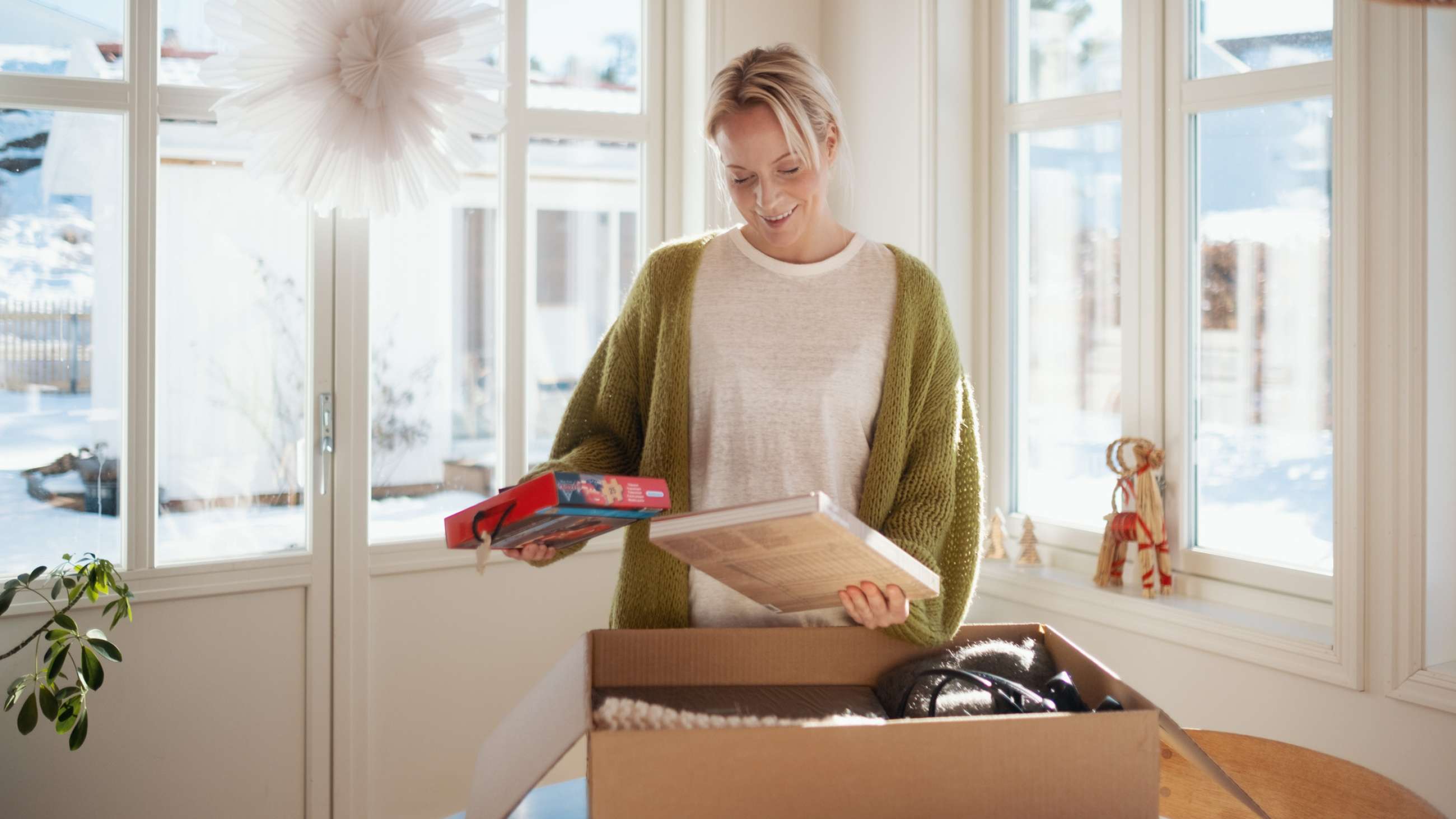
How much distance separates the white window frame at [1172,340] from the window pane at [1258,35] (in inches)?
1.1

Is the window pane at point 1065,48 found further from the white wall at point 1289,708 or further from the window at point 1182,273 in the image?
the white wall at point 1289,708

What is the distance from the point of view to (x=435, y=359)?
270 cm

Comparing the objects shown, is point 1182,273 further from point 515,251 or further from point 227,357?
point 227,357

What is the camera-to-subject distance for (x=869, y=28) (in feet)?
9.39

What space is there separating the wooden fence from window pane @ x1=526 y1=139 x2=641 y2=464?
37.4 inches

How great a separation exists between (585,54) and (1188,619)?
→ 189 cm

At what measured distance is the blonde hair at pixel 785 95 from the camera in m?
1.34

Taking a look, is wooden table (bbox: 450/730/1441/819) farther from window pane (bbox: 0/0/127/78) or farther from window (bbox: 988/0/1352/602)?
window pane (bbox: 0/0/127/78)

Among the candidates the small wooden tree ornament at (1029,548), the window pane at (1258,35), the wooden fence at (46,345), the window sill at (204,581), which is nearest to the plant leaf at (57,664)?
the window sill at (204,581)

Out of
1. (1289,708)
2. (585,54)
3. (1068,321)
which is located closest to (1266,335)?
(1068,321)

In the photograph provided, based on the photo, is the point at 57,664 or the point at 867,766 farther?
the point at 57,664

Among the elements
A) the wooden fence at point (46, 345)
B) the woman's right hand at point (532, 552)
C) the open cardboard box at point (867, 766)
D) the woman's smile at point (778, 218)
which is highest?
the woman's smile at point (778, 218)

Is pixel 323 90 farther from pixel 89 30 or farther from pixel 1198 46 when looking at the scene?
pixel 1198 46

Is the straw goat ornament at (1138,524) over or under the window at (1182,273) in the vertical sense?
Result: under
